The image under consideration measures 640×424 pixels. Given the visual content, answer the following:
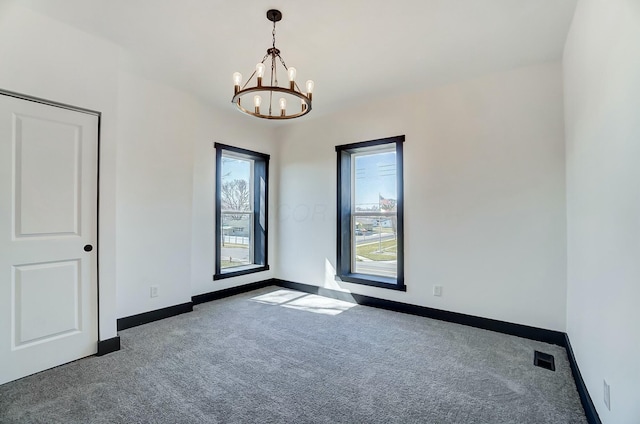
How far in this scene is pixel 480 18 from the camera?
2.39m

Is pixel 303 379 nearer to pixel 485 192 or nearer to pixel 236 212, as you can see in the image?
pixel 485 192

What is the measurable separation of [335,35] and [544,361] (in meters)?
3.30

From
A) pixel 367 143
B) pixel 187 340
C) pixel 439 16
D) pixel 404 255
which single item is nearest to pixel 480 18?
pixel 439 16

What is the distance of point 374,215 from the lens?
4.35 m

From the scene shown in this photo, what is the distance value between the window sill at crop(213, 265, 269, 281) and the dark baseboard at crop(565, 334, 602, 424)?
400 centimetres

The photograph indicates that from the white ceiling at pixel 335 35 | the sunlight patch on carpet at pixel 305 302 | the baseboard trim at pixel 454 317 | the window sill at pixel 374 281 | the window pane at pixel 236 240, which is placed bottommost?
the sunlight patch on carpet at pixel 305 302

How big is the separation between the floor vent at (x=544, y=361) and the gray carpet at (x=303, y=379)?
5cm

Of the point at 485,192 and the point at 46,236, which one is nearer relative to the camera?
the point at 46,236

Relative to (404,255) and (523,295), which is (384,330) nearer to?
(404,255)

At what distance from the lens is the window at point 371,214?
4.02 meters

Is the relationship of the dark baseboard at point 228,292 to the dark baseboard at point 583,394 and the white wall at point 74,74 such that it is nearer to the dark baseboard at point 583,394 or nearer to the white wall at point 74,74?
the white wall at point 74,74

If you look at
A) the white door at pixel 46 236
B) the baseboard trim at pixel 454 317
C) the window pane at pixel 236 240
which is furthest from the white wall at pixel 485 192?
the white door at pixel 46 236

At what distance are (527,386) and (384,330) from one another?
135cm

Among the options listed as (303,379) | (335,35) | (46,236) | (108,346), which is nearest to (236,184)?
(46,236)
